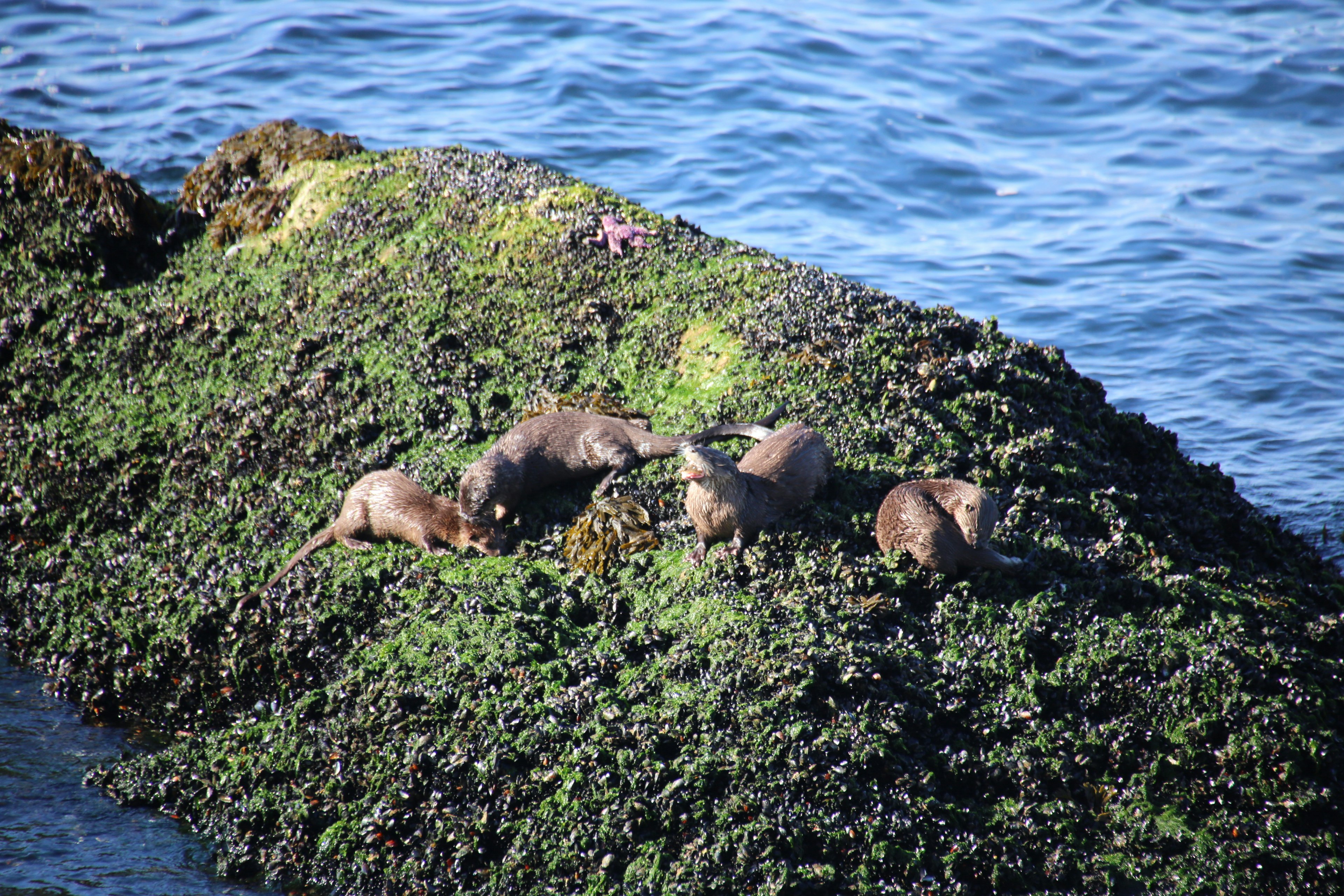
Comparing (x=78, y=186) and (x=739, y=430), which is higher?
(x=78, y=186)

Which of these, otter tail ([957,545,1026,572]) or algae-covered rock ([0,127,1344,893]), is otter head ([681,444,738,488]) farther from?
otter tail ([957,545,1026,572])

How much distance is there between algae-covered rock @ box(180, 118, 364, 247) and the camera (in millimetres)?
8344

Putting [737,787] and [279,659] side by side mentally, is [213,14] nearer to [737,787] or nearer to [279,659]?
[279,659]

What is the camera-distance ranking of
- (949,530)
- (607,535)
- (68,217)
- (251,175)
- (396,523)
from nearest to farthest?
(949,530), (607,535), (396,523), (68,217), (251,175)

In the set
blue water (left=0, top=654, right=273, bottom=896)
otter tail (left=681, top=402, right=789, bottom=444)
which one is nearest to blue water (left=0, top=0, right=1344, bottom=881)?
otter tail (left=681, top=402, right=789, bottom=444)

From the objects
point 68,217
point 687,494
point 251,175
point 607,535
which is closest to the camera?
point 687,494

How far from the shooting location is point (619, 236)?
7.18m

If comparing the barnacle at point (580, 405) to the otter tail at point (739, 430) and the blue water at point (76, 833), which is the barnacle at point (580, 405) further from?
the blue water at point (76, 833)

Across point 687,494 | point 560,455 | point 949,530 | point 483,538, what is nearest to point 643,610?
point 687,494

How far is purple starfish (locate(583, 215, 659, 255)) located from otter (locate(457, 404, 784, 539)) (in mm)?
2032

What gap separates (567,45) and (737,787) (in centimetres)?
1713

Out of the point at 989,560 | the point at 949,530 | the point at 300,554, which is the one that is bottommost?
the point at 300,554

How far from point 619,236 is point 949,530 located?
3860 mm

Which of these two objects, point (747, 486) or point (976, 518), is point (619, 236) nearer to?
point (747, 486)
